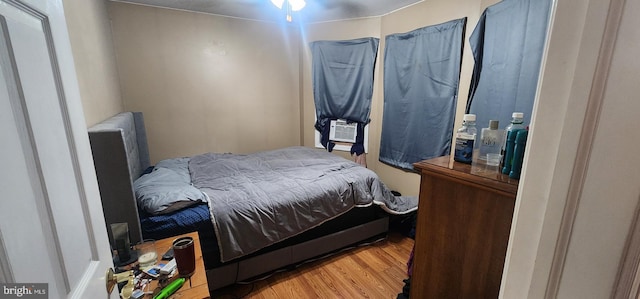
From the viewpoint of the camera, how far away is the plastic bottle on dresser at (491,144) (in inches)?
41.9

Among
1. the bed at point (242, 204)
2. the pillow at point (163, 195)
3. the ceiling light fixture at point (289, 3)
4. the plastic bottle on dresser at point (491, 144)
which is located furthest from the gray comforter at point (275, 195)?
the ceiling light fixture at point (289, 3)

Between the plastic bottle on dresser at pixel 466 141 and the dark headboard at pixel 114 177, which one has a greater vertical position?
the plastic bottle on dresser at pixel 466 141

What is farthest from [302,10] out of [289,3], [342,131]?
[342,131]

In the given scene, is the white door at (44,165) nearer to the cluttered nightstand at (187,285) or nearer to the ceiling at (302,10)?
the cluttered nightstand at (187,285)

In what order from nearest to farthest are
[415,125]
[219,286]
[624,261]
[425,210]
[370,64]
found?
[624,261] < [425,210] < [219,286] < [415,125] < [370,64]

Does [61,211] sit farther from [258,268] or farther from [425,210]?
[258,268]

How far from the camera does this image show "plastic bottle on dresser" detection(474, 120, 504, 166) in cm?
107

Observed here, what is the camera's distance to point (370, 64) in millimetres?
3125

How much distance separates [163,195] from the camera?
66.6 inches

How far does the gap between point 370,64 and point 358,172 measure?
1488 millimetres

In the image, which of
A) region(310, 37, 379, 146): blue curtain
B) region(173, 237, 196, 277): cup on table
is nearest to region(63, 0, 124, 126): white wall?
region(173, 237, 196, 277): cup on table

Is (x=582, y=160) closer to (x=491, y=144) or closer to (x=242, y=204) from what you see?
(x=491, y=144)

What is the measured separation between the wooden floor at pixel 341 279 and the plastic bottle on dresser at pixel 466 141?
4.00ft

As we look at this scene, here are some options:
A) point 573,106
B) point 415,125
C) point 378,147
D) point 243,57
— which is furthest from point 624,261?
point 243,57
